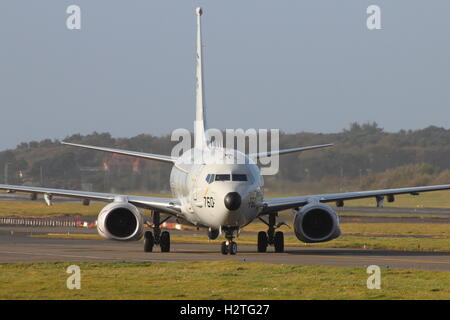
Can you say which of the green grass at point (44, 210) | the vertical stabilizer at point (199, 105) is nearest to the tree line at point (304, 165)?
the green grass at point (44, 210)

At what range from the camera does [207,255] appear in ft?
110

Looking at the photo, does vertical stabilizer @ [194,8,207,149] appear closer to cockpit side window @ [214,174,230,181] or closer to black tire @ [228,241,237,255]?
cockpit side window @ [214,174,230,181]

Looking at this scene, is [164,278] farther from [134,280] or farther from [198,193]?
[198,193]

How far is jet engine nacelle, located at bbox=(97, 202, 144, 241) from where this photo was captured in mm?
35553

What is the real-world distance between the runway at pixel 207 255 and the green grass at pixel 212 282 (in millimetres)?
2820

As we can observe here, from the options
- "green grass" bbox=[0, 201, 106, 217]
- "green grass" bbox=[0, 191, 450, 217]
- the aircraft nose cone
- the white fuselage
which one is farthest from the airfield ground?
"green grass" bbox=[0, 201, 106, 217]

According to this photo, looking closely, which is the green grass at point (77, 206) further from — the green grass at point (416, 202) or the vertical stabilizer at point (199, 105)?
the vertical stabilizer at point (199, 105)

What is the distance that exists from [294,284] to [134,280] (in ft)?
12.9

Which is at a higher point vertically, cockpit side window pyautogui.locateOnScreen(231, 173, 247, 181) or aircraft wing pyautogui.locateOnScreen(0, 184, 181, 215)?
cockpit side window pyautogui.locateOnScreen(231, 173, 247, 181)

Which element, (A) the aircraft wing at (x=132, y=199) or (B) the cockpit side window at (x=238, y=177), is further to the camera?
(A) the aircraft wing at (x=132, y=199)

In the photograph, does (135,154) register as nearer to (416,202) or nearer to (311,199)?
(311,199)

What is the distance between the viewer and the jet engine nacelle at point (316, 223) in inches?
1409

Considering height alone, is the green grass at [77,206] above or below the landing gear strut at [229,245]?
above
